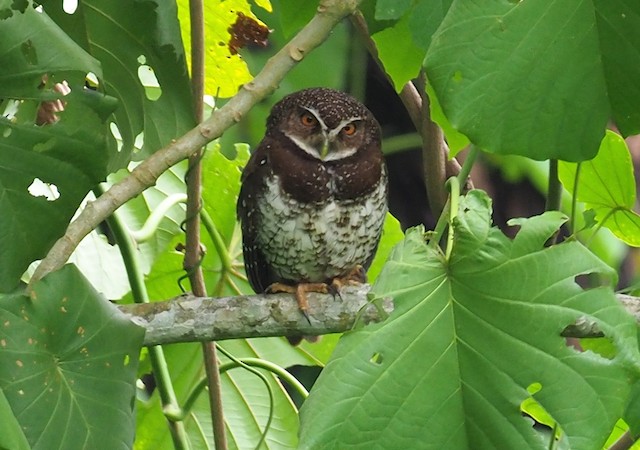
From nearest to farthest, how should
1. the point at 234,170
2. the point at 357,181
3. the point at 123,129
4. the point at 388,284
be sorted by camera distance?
the point at 388,284 → the point at 123,129 → the point at 357,181 → the point at 234,170

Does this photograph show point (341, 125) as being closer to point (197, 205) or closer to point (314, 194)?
point (314, 194)

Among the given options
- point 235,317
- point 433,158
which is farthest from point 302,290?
point 433,158

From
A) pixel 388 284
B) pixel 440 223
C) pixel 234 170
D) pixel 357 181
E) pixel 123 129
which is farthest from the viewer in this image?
pixel 234 170

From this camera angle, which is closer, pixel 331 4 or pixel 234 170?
pixel 331 4

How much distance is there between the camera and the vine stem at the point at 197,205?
1.57 m

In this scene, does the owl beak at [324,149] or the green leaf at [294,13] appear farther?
the owl beak at [324,149]

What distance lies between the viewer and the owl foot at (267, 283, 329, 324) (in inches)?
63.7

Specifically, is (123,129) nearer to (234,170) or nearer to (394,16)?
(394,16)

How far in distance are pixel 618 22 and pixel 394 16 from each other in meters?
0.27

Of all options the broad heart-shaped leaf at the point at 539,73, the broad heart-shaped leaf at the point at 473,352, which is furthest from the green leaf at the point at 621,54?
the broad heart-shaped leaf at the point at 473,352

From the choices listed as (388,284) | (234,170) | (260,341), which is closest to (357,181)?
(234,170)

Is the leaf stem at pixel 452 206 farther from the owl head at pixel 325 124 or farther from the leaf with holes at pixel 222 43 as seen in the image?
the owl head at pixel 325 124

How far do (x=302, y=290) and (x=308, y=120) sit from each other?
567 millimetres

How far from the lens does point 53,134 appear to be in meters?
1.32
